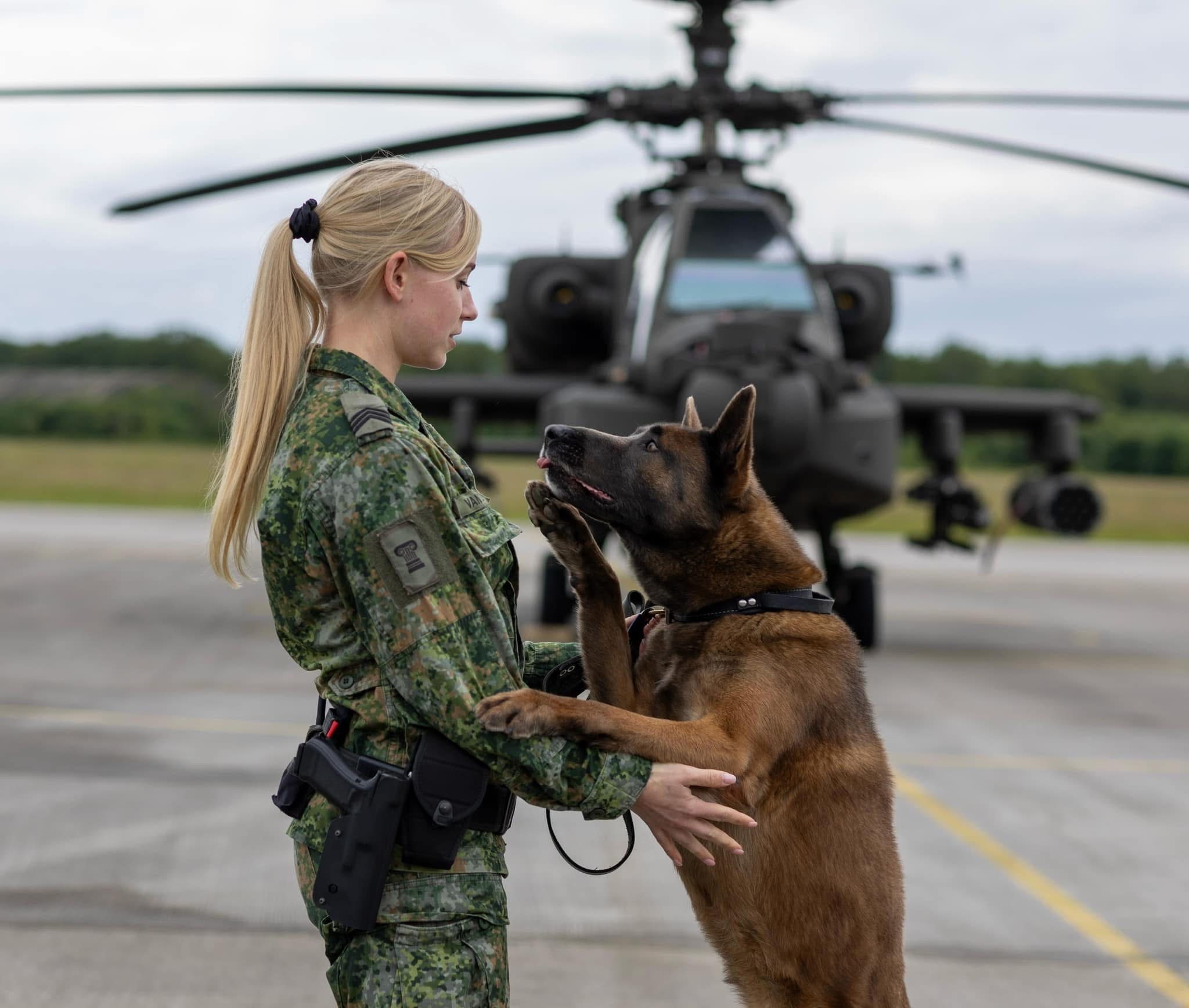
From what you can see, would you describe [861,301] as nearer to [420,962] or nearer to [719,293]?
[719,293]

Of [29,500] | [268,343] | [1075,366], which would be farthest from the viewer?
[1075,366]

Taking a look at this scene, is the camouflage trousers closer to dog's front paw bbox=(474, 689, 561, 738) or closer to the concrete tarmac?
dog's front paw bbox=(474, 689, 561, 738)

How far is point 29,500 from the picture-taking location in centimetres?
3700

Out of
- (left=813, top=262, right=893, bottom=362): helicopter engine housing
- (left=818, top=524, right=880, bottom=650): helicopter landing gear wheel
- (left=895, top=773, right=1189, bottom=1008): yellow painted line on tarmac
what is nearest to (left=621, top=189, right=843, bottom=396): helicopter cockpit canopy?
(left=813, top=262, right=893, bottom=362): helicopter engine housing

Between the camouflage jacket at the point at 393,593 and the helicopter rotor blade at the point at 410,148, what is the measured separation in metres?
8.69

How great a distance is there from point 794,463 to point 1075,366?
2474 inches

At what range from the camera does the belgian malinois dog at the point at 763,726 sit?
8.91 feet

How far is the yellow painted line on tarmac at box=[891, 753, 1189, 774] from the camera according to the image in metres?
8.51

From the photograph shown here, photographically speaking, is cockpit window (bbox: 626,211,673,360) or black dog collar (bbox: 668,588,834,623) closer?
black dog collar (bbox: 668,588,834,623)

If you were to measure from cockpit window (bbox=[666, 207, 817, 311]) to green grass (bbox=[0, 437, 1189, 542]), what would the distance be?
72.0 feet

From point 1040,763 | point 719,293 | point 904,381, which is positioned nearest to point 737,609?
point 1040,763

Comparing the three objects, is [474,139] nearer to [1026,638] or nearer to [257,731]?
[257,731]

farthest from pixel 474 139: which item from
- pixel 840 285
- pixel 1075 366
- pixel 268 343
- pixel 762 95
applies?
pixel 1075 366

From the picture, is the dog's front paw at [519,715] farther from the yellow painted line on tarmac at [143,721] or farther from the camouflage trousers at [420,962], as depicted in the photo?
the yellow painted line on tarmac at [143,721]
